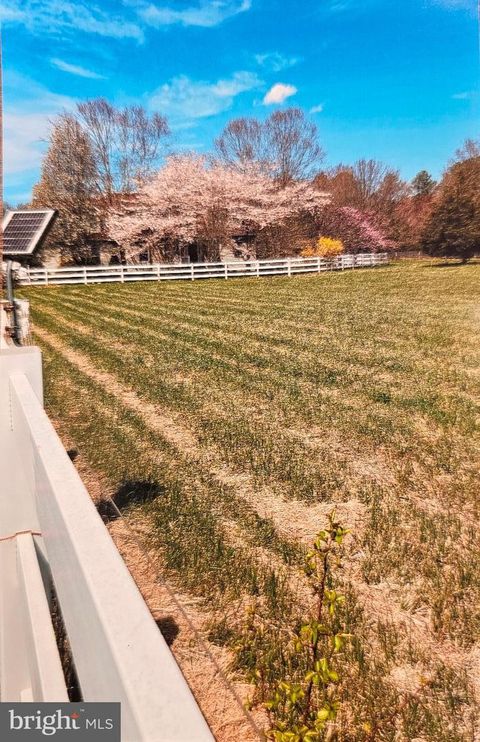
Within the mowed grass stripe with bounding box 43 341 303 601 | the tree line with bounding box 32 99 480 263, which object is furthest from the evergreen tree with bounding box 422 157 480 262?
the mowed grass stripe with bounding box 43 341 303 601

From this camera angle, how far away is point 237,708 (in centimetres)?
186

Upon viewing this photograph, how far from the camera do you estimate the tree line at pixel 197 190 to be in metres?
30.5

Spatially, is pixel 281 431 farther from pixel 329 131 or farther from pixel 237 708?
pixel 329 131

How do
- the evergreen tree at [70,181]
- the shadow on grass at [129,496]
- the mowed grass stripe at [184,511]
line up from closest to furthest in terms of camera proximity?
the mowed grass stripe at [184,511] → the shadow on grass at [129,496] → the evergreen tree at [70,181]

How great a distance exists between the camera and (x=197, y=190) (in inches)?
1192

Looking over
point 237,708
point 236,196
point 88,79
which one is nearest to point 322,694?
point 237,708

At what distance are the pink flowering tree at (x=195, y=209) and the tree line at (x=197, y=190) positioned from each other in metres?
0.07

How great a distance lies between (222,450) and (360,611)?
216 centimetres

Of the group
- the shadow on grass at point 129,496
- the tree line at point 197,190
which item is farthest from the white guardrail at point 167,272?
the shadow on grass at point 129,496

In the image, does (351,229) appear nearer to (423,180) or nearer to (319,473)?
(319,473)

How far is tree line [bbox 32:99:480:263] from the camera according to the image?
100ft

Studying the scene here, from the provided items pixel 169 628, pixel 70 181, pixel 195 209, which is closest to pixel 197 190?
pixel 195 209

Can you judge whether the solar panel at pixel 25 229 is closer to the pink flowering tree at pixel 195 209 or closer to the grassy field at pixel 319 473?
the grassy field at pixel 319 473

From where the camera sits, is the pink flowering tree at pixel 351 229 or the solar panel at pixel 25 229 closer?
the solar panel at pixel 25 229
